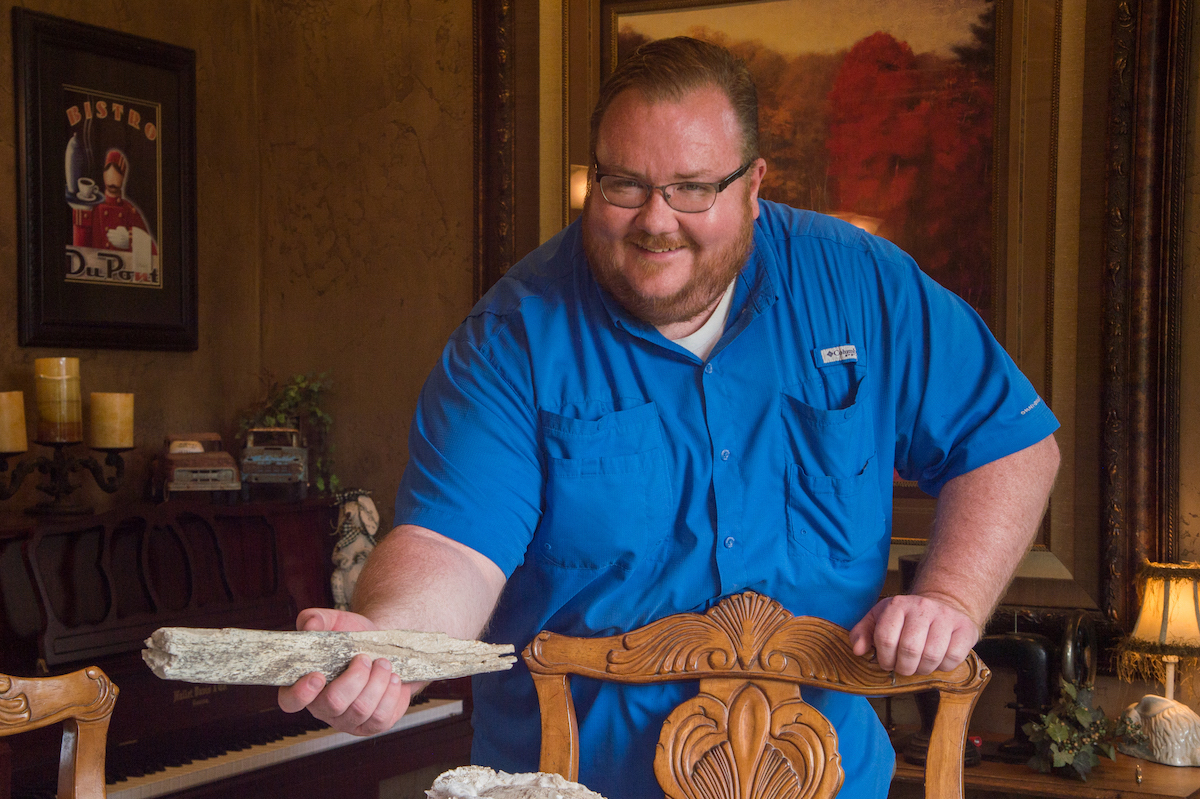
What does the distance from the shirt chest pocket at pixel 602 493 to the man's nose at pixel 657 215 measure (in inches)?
11.1

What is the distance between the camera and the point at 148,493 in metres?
3.50

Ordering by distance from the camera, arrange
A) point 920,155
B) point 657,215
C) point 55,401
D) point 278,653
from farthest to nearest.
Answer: point 920,155, point 55,401, point 657,215, point 278,653

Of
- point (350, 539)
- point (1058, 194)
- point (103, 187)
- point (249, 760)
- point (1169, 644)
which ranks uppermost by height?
point (103, 187)

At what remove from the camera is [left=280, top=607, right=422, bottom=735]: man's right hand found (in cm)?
102

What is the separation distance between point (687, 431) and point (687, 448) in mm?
28

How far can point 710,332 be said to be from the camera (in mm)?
1619

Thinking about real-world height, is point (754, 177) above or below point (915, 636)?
above

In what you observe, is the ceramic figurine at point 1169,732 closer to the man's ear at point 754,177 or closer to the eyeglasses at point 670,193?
the man's ear at point 754,177

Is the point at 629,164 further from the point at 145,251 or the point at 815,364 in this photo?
the point at 145,251

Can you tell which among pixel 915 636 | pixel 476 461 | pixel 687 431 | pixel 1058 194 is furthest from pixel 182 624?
pixel 1058 194

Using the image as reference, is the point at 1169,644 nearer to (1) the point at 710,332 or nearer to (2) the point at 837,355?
(2) the point at 837,355

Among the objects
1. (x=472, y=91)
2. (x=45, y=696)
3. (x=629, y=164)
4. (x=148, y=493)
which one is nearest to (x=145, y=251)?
(x=148, y=493)

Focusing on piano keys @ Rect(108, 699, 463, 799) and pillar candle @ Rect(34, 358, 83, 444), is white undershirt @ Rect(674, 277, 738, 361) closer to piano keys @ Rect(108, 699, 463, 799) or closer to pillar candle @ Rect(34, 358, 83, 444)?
piano keys @ Rect(108, 699, 463, 799)

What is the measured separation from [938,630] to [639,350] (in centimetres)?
61
